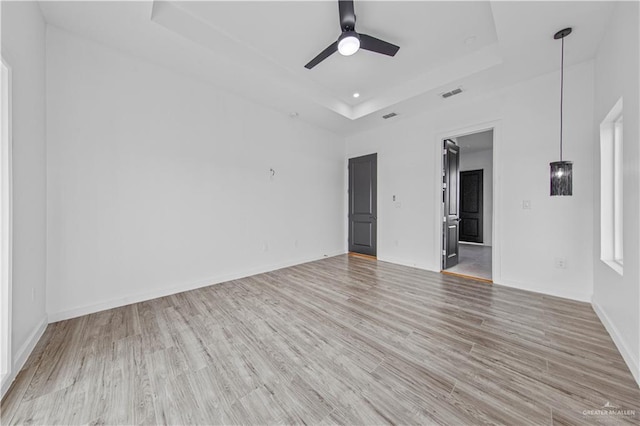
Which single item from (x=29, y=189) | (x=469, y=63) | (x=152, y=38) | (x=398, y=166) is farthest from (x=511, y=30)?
(x=29, y=189)

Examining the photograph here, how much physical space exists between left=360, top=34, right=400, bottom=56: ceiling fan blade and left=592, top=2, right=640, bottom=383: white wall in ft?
5.70

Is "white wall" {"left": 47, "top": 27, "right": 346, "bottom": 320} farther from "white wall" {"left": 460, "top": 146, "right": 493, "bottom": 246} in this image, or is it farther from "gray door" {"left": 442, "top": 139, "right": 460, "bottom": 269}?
"white wall" {"left": 460, "top": 146, "right": 493, "bottom": 246}

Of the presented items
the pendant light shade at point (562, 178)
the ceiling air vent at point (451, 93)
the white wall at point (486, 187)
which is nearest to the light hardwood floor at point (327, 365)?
the pendant light shade at point (562, 178)

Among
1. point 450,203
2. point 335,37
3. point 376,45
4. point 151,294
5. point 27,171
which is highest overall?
point 335,37

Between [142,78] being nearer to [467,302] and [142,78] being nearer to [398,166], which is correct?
[398,166]

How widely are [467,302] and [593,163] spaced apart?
2142mm

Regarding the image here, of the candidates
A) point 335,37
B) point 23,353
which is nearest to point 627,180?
point 335,37

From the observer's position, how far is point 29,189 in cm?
200

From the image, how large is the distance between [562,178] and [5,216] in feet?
15.6

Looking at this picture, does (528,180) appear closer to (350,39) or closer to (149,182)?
(350,39)

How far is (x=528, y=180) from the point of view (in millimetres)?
3246

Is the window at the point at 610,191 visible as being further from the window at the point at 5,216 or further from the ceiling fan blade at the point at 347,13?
the window at the point at 5,216

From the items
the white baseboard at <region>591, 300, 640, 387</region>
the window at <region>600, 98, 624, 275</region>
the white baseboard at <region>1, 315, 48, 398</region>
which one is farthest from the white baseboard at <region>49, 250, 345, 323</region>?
the window at <region>600, 98, 624, 275</region>

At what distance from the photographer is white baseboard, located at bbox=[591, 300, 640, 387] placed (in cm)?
161
